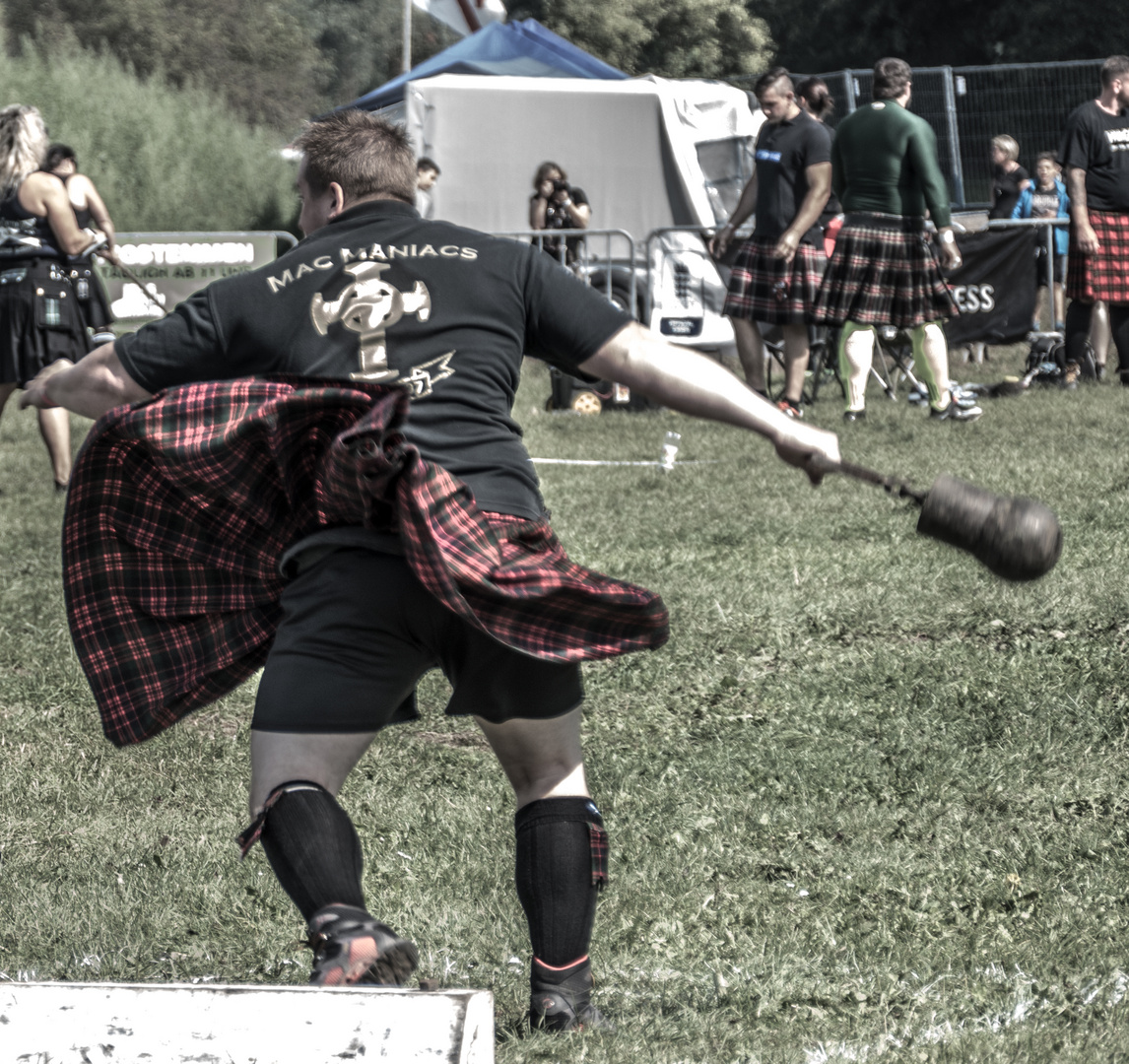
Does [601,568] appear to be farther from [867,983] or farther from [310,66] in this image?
[310,66]

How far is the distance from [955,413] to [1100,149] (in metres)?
2.41

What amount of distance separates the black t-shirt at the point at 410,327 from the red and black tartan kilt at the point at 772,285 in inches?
294

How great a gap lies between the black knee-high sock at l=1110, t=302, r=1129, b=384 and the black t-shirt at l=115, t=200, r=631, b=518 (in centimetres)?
887

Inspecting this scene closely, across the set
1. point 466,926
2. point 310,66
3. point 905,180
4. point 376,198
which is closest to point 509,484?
point 376,198

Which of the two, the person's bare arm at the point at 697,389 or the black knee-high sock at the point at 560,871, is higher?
the person's bare arm at the point at 697,389

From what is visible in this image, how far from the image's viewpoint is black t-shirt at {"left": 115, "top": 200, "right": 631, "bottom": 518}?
2477 mm

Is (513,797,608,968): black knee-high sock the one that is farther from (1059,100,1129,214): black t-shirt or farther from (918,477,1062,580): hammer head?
(1059,100,1129,214): black t-shirt

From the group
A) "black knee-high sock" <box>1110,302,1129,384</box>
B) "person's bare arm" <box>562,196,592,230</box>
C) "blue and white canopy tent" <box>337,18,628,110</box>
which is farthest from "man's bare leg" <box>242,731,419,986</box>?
"blue and white canopy tent" <box>337,18,628,110</box>

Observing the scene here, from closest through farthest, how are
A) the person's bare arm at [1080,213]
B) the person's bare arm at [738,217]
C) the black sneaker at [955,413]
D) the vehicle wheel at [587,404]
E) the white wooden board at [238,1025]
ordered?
the white wooden board at [238,1025] < the black sneaker at [955,413] < the person's bare arm at [1080,213] < the person's bare arm at [738,217] < the vehicle wheel at [587,404]

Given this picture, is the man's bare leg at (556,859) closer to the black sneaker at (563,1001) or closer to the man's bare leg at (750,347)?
the black sneaker at (563,1001)

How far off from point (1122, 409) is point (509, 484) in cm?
776

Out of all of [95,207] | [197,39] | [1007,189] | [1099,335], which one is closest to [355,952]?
[95,207]

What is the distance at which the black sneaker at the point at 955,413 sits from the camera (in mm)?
9352

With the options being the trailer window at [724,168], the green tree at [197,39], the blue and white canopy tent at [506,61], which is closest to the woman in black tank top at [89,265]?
the blue and white canopy tent at [506,61]
